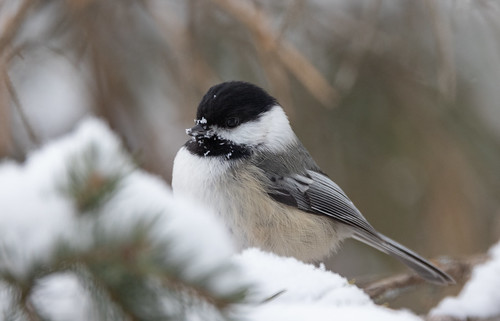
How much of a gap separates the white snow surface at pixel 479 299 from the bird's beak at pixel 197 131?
0.81 m

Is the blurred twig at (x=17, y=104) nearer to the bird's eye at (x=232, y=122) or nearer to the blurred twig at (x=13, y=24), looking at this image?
the blurred twig at (x=13, y=24)

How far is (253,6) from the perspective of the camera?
188 centimetres

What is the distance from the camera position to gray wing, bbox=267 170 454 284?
1826mm

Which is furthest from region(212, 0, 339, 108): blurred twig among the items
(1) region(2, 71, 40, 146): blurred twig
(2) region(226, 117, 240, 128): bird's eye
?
(1) region(2, 71, 40, 146): blurred twig

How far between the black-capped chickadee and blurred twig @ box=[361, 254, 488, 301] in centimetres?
3

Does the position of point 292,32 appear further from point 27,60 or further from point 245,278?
point 245,278

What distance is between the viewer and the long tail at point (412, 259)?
1.78m

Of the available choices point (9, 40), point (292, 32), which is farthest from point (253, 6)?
point (9, 40)

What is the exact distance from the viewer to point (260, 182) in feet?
5.83

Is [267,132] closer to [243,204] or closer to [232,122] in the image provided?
[232,122]

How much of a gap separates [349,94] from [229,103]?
85cm

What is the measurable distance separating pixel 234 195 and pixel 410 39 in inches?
45.6

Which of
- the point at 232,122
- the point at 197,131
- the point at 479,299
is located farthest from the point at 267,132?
the point at 479,299

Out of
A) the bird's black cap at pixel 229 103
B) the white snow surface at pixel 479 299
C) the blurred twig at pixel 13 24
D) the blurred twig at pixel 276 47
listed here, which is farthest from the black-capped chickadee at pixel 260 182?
the blurred twig at pixel 13 24
